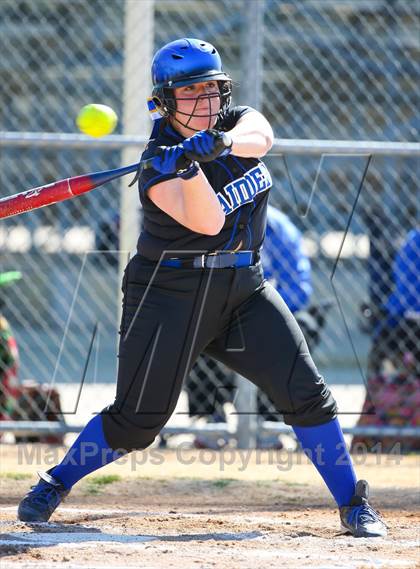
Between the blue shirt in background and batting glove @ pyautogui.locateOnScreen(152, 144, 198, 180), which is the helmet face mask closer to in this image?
batting glove @ pyautogui.locateOnScreen(152, 144, 198, 180)

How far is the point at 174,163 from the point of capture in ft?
11.2

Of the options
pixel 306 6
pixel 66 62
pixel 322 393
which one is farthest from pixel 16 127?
pixel 322 393

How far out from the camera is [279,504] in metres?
4.81

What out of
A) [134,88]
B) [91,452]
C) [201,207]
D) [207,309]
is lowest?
[91,452]

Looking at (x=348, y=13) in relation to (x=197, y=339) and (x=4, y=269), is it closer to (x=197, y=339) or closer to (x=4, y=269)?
(x=4, y=269)

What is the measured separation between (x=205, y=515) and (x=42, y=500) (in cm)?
80

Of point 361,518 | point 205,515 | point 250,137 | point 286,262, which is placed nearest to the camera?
point 250,137

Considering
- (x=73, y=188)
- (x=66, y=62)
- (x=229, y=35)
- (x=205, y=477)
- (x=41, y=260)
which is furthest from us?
(x=41, y=260)

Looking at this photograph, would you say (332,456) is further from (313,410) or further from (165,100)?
(165,100)

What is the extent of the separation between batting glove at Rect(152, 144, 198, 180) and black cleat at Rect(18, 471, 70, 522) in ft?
4.11

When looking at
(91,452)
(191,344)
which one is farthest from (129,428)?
(191,344)

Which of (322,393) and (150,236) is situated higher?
(150,236)

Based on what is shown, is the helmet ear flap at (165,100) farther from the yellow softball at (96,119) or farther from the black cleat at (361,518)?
the black cleat at (361,518)

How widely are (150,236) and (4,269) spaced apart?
322 inches
